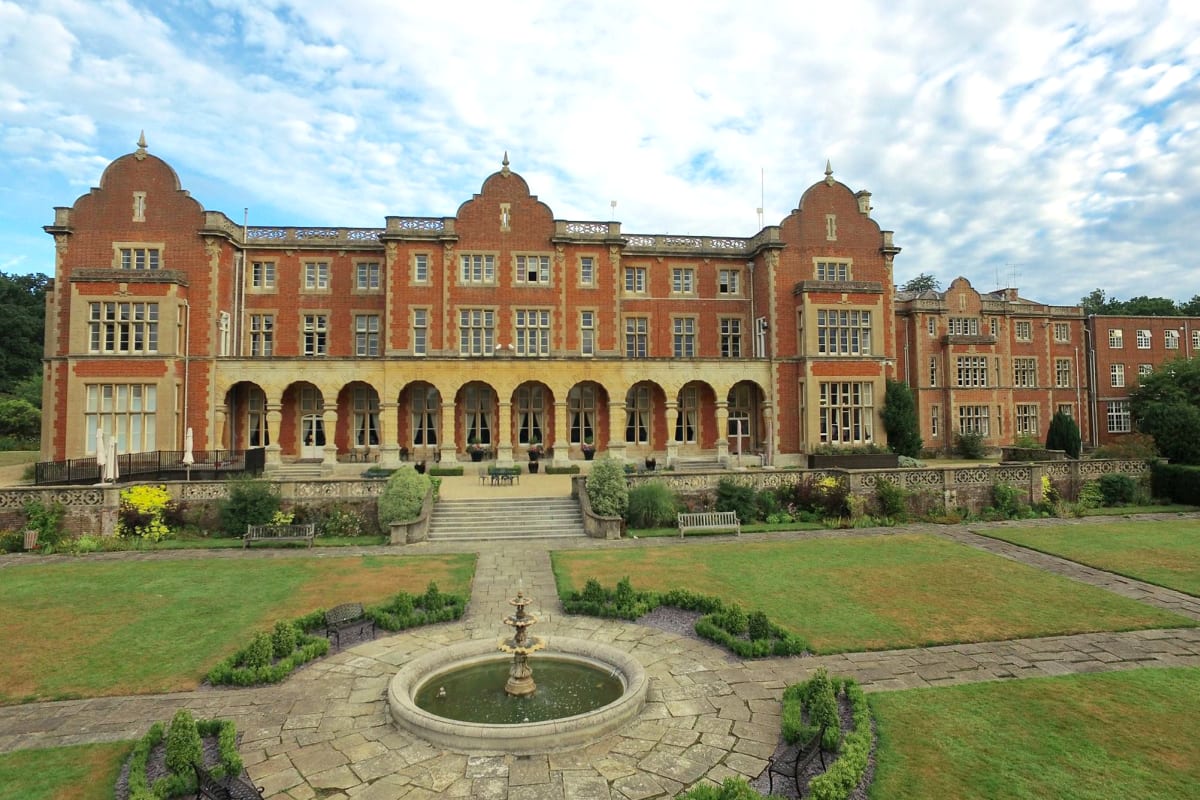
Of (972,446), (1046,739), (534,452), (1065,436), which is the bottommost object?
(1046,739)

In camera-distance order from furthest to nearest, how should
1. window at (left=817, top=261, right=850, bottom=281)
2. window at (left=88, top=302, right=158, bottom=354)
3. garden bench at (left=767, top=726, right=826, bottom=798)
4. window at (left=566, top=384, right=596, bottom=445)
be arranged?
window at (left=817, top=261, right=850, bottom=281)
window at (left=566, top=384, right=596, bottom=445)
window at (left=88, top=302, right=158, bottom=354)
garden bench at (left=767, top=726, right=826, bottom=798)

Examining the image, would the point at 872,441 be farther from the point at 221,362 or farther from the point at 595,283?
the point at 221,362

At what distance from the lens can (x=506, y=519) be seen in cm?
2147

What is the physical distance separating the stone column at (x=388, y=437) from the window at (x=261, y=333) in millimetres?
8485

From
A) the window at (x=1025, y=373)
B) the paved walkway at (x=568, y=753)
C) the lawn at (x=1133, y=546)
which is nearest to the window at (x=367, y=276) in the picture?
the paved walkway at (x=568, y=753)

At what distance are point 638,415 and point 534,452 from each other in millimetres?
6958

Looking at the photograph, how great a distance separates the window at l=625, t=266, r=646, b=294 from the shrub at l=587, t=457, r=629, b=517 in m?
17.5

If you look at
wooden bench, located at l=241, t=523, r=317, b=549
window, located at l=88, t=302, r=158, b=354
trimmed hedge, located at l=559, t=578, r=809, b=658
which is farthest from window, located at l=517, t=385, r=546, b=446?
trimmed hedge, located at l=559, t=578, r=809, b=658

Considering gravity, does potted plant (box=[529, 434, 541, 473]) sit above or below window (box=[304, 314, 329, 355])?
below

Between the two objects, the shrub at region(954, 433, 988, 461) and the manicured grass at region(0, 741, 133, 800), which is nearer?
the manicured grass at region(0, 741, 133, 800)

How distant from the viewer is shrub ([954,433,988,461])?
40.6 m

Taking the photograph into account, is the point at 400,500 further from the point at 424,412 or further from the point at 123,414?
the point at 123,414

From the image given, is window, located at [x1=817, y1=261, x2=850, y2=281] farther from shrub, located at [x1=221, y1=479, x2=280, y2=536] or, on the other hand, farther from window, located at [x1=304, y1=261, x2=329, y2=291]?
shrub, located at [x1=221, y1=479, x2=280, y2=536]

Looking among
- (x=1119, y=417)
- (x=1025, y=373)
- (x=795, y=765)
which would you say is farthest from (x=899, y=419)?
(x=795, y=765)
